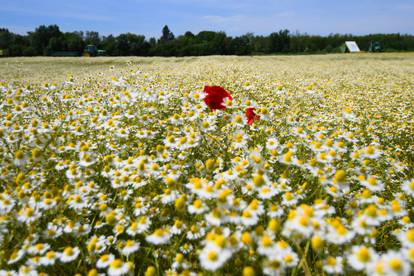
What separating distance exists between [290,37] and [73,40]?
1957 inches

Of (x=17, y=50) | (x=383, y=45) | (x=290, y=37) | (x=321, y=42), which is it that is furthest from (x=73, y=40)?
(x=383, y=45)

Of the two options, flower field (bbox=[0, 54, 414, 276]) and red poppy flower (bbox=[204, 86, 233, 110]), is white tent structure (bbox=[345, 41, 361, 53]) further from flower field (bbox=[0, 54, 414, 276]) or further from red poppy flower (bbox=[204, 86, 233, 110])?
red poppy flower (bbox=[204, 86, 233, 110])

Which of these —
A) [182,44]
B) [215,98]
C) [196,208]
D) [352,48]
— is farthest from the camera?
[182,44]

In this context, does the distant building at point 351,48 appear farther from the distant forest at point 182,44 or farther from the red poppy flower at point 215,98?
the red poppy flower at point 215,98

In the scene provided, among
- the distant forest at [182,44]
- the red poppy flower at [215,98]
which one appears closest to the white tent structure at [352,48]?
the distant forest at [182,44]

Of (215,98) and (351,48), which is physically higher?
(351,48)

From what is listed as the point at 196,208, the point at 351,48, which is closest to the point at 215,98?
the point at 196,208

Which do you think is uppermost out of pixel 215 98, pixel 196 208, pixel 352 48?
pixel 352 48

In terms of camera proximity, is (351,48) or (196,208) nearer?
(196,208)

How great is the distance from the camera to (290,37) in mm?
67938

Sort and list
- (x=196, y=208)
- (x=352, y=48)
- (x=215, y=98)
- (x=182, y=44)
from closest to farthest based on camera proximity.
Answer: (x=196, y=208) < (x=215, y=98) < (x=352, y=48) < (x=182, y=44)

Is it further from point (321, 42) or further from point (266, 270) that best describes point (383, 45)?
point (266, 270)

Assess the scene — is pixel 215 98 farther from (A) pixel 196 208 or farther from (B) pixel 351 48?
(B) pixel 351 48

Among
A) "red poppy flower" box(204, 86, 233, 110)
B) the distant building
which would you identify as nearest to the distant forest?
the distant building
